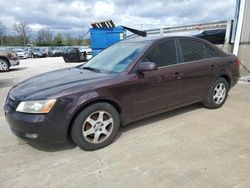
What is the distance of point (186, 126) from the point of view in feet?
11.7

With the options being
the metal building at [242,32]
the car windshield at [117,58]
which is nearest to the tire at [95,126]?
the car windshield at [117,58]

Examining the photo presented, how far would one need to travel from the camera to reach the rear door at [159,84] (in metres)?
3.17

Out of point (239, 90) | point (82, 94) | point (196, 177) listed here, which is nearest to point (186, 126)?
point (196, 177)

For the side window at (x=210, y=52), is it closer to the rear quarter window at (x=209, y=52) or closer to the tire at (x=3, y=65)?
the rear quarter window at (x=209, y=52)

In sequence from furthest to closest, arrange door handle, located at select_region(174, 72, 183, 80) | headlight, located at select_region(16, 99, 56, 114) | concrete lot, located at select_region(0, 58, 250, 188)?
door handle, located at select_region(174, 72, 183, 80) → headlight, located at select_region(16, 99, 56, 114) → concrete lot, located at select_region(0, 58, 250, 188)

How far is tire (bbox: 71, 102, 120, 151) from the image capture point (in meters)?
2.73

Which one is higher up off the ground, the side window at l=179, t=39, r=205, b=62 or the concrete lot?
the side window at l=179, t=39, r=205, b=62

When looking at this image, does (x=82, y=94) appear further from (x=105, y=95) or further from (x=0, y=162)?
(x=0, y=162)

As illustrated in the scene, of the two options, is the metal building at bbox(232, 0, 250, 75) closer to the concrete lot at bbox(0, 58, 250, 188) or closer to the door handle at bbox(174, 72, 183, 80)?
the concrete lot at bbox(0, 58, 250, 188)

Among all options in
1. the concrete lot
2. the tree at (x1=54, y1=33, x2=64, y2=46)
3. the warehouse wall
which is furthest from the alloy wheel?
the tree at (x1=54, y1=33, x2=64, y2=46)

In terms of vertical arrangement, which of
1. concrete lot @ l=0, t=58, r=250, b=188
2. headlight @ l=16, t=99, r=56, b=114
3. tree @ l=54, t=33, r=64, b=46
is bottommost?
concrete lot @ l=0, t=58, r=250, b=188

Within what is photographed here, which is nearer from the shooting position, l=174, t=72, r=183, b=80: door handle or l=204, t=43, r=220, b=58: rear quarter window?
l=174, t=72, r=183, b=80: door handle

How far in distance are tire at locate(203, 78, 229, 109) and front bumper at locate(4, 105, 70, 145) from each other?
2929 millimetres

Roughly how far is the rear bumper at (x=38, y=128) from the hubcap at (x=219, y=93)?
10.2 feet
